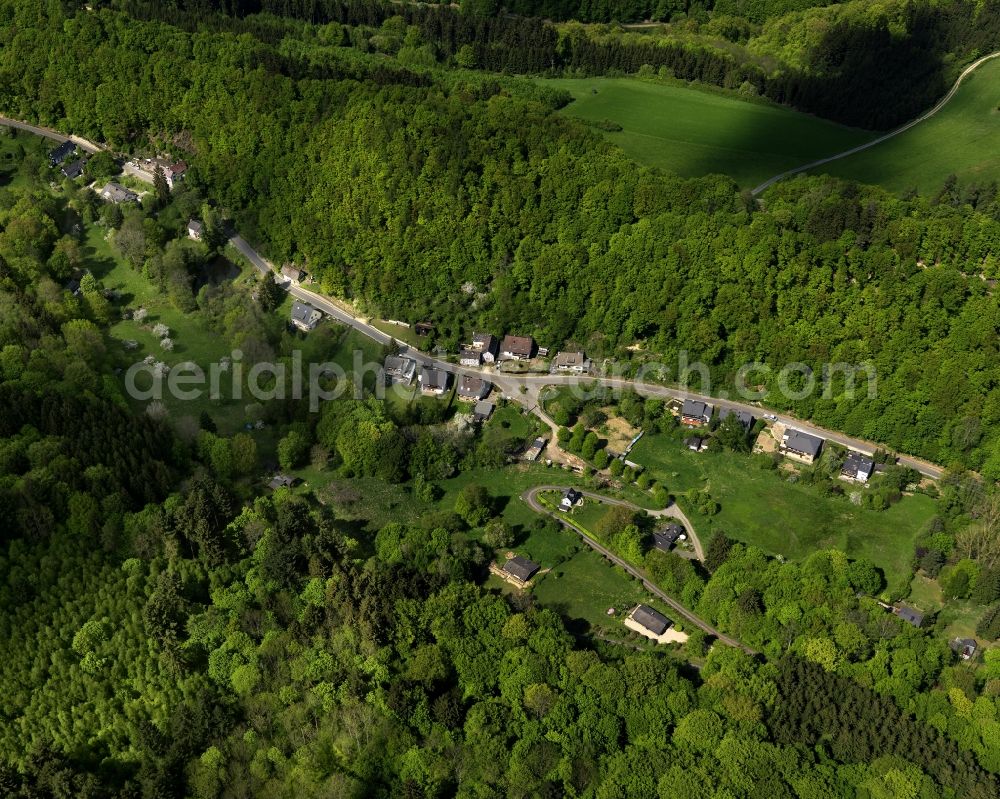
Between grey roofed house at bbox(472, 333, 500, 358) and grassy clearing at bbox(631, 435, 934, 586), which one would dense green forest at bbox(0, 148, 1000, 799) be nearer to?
grassy clearing at bbox(631, 435, 934, 586)

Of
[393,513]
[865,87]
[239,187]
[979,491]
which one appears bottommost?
[393,513]

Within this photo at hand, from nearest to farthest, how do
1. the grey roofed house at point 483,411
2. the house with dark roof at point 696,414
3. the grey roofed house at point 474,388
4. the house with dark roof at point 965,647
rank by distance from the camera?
the house with dark roof at point 965,647
the house with dark roof at point 696,414
the grey roofed house at point 483,411
the grey roofed house at point 474,388

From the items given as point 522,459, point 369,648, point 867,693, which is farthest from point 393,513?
point 867,693

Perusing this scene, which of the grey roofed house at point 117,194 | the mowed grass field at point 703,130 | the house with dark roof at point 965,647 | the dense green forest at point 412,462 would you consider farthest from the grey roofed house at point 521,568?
the grey roofed house at point 117,194

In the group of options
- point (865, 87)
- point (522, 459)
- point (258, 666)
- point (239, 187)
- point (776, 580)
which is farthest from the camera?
point (865, 87)

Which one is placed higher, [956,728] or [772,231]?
[772,231]

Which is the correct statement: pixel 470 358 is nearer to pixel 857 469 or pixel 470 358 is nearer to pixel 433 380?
pixel 433 380

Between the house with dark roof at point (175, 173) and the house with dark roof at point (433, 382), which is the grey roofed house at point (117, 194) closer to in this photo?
the house with dark roof at point (175, 173)

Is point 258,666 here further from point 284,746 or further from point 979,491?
point 979,491
